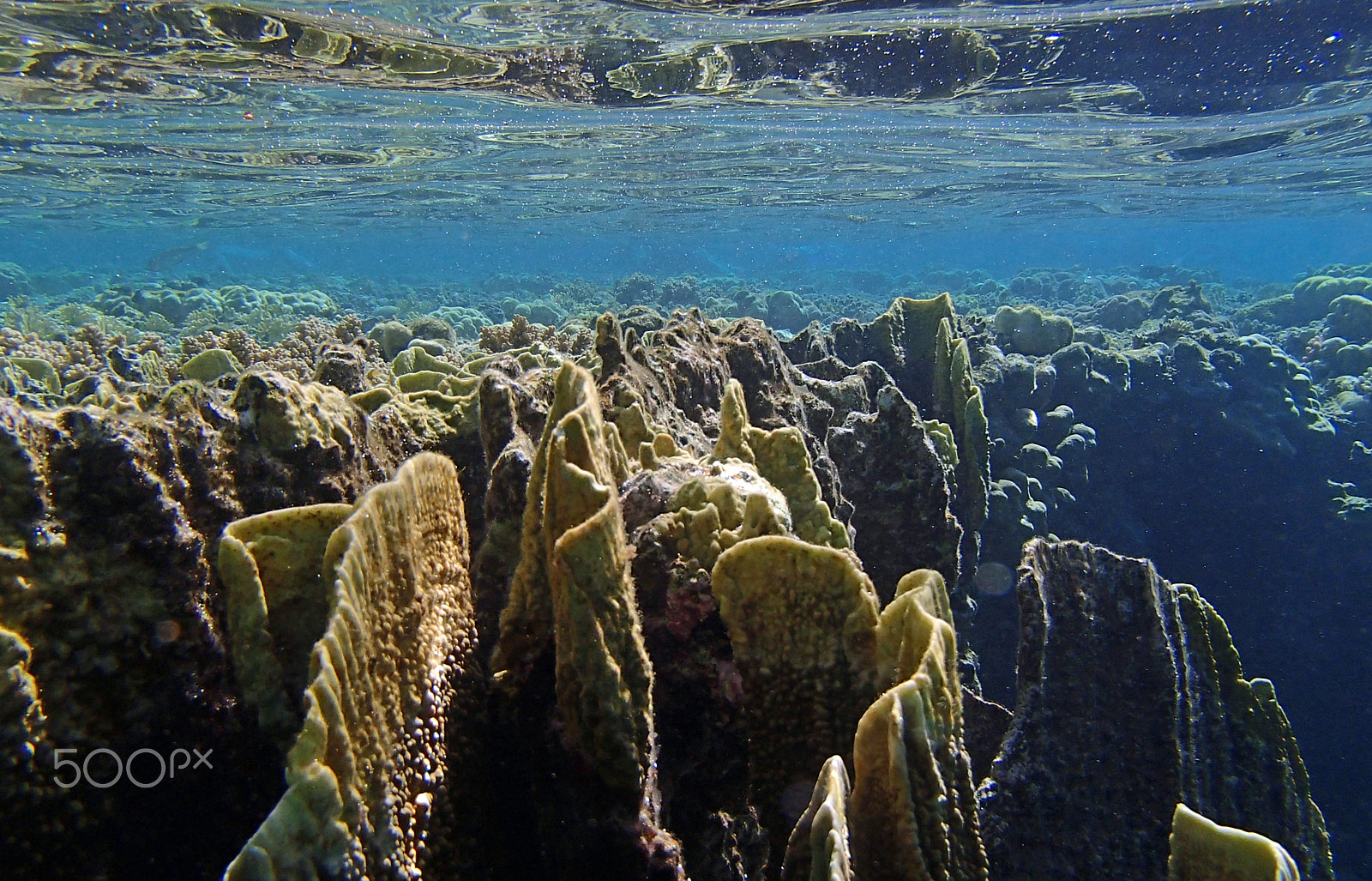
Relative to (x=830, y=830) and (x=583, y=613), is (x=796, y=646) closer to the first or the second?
(x=830, y=830)

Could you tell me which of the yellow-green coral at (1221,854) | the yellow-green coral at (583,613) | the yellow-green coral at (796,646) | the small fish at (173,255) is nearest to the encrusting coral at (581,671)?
the yellow-green coral at (583,613)

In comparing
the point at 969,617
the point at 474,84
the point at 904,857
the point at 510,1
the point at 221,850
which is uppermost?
the point at 510,1

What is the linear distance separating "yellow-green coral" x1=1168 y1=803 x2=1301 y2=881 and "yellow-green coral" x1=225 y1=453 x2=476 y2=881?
162 cm

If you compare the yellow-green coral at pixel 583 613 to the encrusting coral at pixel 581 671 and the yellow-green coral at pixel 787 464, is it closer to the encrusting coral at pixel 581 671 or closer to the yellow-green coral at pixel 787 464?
the encrusting coral at pixel 581 671

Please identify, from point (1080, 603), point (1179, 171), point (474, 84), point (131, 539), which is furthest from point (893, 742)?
point (1179, 171)

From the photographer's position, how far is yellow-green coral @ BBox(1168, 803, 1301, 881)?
141 cm

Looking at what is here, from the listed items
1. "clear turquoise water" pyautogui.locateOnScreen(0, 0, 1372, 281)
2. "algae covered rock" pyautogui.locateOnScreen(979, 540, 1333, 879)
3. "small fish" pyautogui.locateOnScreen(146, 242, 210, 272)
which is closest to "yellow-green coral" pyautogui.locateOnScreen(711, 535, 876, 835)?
"algae covered rock" pyautogui.locateOnScreen(979, 540, 1333, 879)

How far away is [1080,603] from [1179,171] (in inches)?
1085

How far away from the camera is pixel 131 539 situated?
1480 mm

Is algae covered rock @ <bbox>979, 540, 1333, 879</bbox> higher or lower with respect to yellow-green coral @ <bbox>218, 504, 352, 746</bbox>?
lower

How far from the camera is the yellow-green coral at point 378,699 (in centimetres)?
101

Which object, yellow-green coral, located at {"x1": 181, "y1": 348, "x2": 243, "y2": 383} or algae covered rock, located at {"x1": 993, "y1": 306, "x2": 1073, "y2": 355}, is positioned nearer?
yellow-green coral, located at {"x1": 181, "y1": 348, "x2": 243, "y2": 383}

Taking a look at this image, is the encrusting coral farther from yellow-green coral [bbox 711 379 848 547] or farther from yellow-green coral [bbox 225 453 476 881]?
yellow-green coral [bbox 711 379 848 547]

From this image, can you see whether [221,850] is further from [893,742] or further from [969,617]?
[969,617]
